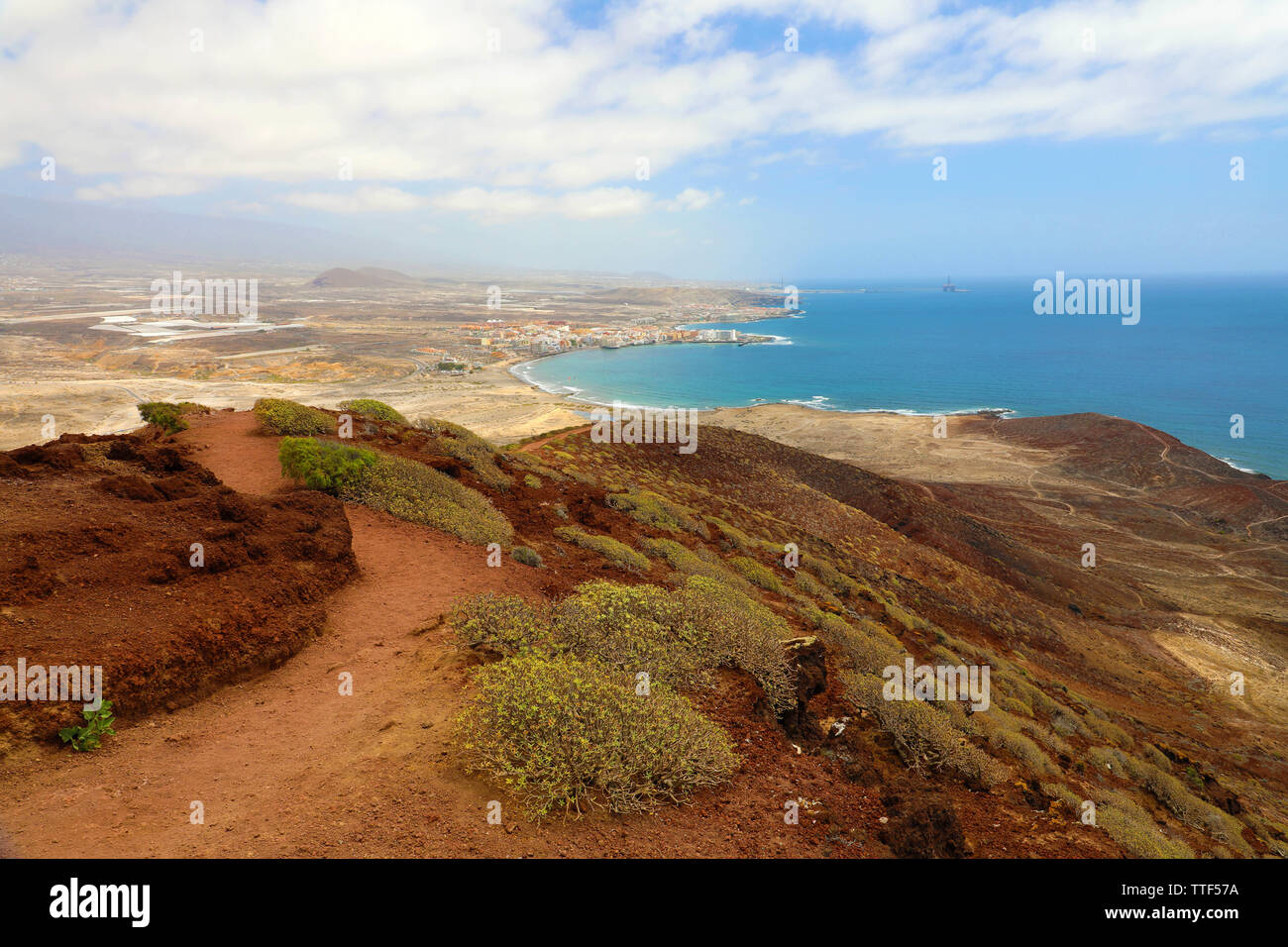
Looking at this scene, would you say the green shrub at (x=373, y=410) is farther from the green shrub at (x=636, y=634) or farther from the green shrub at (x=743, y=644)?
the green shrub at (x=743, y=644)

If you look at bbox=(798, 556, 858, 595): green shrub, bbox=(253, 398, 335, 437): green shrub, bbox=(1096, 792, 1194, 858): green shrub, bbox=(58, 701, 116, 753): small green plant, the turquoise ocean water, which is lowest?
bbox=(1096, 792, 1194, 858): green shrub

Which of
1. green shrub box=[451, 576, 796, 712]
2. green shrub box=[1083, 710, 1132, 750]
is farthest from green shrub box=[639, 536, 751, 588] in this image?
green shrub box=[1083, 710, 1132, 750]

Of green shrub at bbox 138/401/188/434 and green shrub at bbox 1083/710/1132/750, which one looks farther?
green shrub at bbox 138/401/188/434

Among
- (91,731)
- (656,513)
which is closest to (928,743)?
(91,731)

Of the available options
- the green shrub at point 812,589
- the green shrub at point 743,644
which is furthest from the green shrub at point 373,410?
the green shrub at point 743,644

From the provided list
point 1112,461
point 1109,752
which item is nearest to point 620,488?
point 1109,752

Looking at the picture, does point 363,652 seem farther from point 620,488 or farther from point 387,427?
point 620,488

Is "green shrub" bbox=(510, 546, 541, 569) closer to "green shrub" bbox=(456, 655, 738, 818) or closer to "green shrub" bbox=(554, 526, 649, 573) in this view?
"green shrub" bbox=(554, 526, 649, 573)

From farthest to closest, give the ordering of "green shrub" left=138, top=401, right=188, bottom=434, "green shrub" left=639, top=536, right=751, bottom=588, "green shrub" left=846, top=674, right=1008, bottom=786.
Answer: "green shrub" left=138, top=401, right=188, bottom=434, "green shrub" left=639, top=536, right=751, bottom=588, "green shrub" left=846, top=674, right=1008, bottom=786
